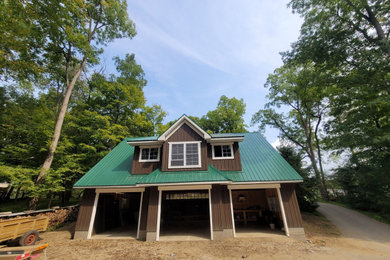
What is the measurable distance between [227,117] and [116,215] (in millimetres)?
21694

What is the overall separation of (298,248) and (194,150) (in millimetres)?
7393

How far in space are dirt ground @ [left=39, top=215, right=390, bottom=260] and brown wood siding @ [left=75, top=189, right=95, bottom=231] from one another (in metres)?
0.78

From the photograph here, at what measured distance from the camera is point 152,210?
30.2 feet

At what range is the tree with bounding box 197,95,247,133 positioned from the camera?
91.7 feet

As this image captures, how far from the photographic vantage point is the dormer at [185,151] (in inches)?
421

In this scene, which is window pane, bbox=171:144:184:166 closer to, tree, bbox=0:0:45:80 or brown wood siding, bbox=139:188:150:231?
brown wood siding, bbox=139:188:150:231

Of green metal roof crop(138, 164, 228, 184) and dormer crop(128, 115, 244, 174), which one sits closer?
green metal roof crop(138, 164, 228, 184)

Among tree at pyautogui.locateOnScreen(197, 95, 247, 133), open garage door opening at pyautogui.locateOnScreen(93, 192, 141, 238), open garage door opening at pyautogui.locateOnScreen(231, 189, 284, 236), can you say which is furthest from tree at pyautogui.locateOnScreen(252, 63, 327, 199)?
open garage door opening at pyautogui.locateOnScreen(93, 192, 141, 238)

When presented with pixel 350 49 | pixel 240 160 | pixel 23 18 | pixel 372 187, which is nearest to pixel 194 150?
pixel 240 160

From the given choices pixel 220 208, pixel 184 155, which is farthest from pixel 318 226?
pixel 184 155

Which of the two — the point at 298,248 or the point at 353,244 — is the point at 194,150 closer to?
the point at 298,248

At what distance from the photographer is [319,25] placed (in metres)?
14.5

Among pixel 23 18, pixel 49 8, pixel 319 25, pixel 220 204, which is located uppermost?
pixel 319 25

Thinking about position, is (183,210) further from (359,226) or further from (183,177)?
(359,226)
